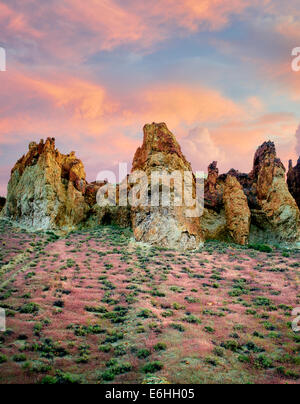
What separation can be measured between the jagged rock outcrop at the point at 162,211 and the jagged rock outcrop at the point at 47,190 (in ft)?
47.7

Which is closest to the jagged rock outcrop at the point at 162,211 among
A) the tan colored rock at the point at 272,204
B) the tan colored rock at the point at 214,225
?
the tan colored rock at the point at 214,225

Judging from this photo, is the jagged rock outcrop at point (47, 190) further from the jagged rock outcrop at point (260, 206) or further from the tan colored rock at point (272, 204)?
the tan colored rock at point (272, 204)

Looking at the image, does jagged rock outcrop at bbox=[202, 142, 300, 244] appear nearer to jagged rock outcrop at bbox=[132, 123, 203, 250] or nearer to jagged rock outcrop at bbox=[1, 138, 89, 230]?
jagged rock outcrop at bbox=[132, 123, 203, 250]

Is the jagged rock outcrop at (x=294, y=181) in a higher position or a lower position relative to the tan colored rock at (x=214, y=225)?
higher

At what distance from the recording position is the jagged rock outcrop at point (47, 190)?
154 feet

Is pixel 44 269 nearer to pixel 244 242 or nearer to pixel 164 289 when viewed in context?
pixel 164 289

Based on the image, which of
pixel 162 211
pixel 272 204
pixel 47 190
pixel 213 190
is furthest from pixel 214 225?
pixel 47 190

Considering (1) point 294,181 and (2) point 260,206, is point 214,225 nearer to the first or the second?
(2) point 260,206

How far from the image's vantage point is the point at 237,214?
45.8 m

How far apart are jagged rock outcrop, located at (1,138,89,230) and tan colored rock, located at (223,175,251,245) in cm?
2971

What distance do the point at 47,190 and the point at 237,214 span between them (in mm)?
36151

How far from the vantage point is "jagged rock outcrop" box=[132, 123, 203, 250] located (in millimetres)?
37656

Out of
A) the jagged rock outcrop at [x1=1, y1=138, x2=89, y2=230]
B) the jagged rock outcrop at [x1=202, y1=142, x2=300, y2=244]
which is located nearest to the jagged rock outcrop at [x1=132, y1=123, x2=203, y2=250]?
the jagged rock outcrop at [x1=202, y1=142, x2=300, y2=244]
